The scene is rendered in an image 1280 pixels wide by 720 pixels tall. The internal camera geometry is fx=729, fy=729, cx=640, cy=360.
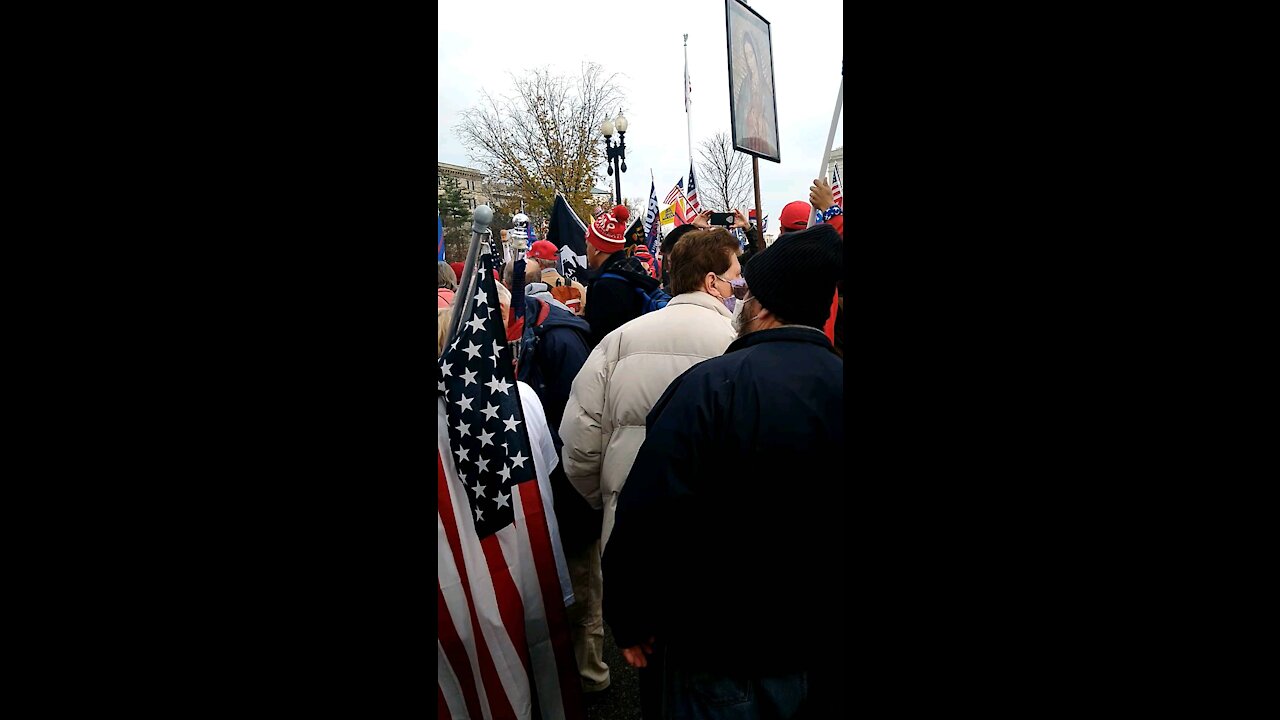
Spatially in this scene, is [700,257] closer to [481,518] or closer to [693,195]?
[481,518]

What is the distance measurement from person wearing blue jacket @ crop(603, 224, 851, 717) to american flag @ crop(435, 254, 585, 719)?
56cm

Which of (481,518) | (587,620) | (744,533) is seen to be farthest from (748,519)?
(587,620)

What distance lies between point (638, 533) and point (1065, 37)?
159 centimetres

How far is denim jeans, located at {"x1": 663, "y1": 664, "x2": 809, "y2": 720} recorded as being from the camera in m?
2.11

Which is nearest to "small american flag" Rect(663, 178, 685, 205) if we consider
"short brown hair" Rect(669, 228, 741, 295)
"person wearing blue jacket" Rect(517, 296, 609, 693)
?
"person wearing blue jacket" Rect(517, 296, 609, 693)

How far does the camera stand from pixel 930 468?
965 mm

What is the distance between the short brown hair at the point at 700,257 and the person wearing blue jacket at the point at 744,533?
114 centimetres

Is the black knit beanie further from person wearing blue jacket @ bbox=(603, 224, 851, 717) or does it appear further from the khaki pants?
the khaki pants

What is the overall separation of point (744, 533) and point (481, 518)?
3.05ft

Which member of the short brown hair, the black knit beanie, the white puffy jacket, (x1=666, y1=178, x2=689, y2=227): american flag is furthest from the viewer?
(x1=666, y1=178, x2=689, y2=227): american flag
